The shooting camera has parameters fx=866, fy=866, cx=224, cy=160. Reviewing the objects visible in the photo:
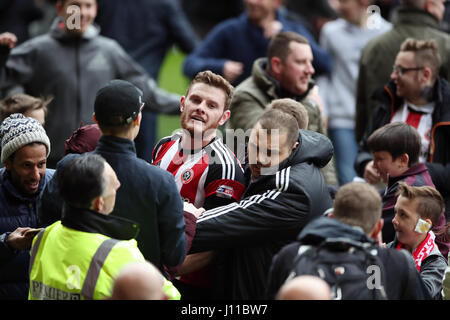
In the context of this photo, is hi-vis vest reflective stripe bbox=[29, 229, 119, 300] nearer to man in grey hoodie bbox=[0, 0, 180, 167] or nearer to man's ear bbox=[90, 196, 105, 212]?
man's ear bbox=[90, 196, 105, 212]

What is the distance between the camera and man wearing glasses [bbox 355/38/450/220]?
6875mm

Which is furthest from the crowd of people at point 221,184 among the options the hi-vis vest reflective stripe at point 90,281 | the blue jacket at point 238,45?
the blue jacket at point 238,45

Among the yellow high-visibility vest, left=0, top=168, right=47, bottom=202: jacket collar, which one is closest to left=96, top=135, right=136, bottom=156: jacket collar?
the yellow high-visibility vest

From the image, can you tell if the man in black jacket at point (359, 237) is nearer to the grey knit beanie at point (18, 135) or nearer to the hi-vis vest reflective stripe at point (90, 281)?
the hi-vis vest reflective stripe at point (90, 281)

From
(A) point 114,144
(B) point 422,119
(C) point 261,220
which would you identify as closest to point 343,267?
(C) point 261,220

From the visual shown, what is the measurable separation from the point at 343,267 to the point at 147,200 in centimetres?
112

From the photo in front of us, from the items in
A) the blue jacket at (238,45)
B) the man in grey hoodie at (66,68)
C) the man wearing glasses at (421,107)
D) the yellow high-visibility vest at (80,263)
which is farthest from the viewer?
the blue jacket at (238,45)

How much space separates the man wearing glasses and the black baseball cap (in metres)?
2.86

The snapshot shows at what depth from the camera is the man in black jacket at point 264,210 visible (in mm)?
5059

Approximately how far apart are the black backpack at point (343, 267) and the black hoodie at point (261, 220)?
34.3 inches

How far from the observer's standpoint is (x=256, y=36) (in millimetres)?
9117

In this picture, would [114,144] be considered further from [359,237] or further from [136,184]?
[359,237]

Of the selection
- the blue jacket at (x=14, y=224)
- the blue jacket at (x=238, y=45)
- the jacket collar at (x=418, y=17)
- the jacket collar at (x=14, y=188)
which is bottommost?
the blue jacket at (x=14, y=224)

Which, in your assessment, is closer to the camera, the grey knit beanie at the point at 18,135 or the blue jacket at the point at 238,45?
the grey knit beanie at the point at 18,135
